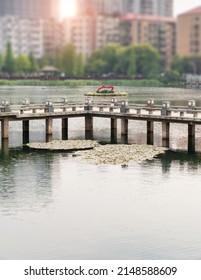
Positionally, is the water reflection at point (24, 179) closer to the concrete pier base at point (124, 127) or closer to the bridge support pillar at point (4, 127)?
the bridge support pillar at point (4, 127)

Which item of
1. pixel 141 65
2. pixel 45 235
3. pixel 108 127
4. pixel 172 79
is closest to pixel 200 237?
pixel 45 235

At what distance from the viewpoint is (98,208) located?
122ft

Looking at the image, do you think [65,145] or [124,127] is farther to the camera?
[124,127]

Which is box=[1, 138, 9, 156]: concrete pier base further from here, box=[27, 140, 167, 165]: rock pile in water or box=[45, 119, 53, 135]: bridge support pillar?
box=[45, 119, 53, 135]: bridge support pillar

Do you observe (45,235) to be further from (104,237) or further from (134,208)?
(134,208)

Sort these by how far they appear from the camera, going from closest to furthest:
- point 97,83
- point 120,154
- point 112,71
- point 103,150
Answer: point 120,154 → point 103,150 → point 97,83 → point 112,71

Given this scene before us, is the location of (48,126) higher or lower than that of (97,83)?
lower

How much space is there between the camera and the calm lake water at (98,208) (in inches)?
1223

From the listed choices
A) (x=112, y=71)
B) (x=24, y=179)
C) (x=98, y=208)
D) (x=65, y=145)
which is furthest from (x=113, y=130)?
(x=112, y=71)

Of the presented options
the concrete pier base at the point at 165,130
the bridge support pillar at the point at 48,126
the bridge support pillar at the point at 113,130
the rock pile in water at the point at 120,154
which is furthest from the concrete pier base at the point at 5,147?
the concrete pier base at the point at 165,130

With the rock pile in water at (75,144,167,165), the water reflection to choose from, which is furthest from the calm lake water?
the rock pile in water at (75,144,167,165)

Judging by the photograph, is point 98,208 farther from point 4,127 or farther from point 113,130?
point 113,130
